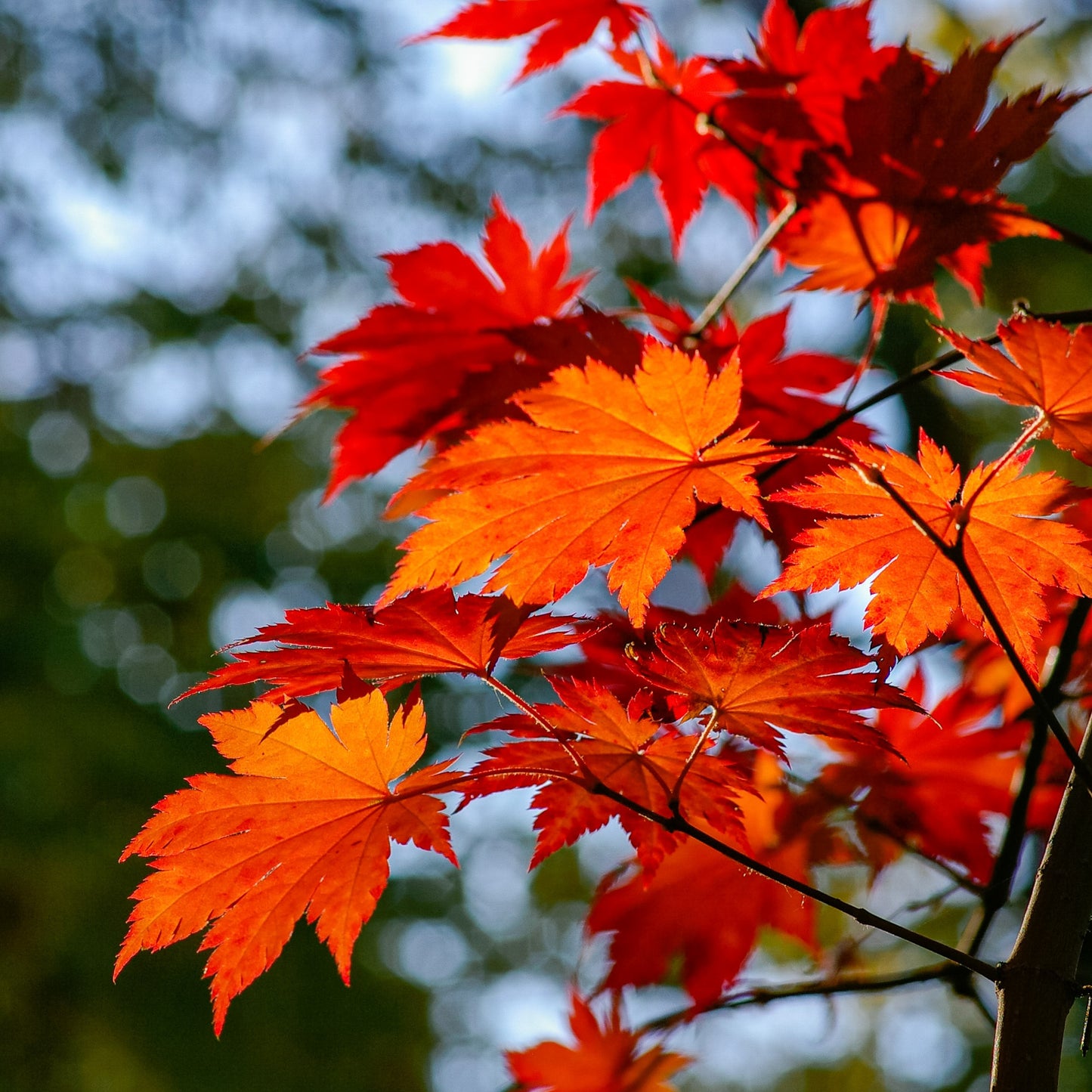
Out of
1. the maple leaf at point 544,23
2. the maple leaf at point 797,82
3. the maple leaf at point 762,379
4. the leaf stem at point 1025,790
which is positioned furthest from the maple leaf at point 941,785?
the maple leaf at point 544,23

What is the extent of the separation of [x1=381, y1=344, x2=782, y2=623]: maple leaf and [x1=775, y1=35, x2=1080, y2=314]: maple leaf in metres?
0.30

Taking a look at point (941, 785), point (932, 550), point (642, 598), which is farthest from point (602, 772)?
point (941, 785)

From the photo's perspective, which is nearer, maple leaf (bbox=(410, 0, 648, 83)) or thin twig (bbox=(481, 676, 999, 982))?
thin twig (bbox=(481, 676, 999, 982))

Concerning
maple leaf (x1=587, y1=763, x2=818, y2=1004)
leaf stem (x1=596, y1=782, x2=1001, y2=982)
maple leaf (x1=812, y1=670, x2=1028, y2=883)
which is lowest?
maple leaf (x1=587, y1=763, x2=818, y2=1004)

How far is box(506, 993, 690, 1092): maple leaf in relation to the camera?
0.88m

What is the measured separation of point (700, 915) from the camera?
2.87 ft

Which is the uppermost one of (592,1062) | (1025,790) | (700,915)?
(1025,790)

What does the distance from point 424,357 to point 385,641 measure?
0.34 m

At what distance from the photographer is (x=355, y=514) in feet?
14.9

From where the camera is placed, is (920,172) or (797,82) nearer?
(920,172)

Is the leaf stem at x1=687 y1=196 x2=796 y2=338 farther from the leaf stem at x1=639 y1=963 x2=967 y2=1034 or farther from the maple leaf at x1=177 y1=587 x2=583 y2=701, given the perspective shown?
the leaf stem at x1=639 y1=963 x2=967 y2=1034

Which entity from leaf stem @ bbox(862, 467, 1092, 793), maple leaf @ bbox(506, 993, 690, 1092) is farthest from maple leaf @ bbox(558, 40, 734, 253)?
maple leaf @ bbox(506, 993, 690, 1092)

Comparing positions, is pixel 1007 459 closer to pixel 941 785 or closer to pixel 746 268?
pixel 746 268

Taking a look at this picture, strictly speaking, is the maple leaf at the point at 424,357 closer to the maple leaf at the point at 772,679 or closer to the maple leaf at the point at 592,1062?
the maple leaf at the point at 772,679
